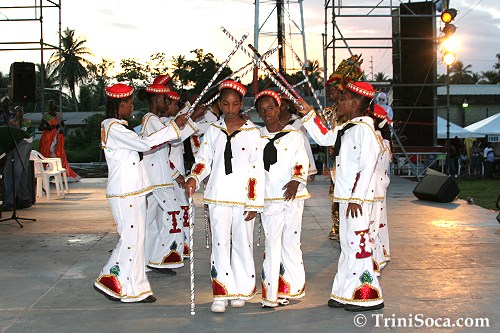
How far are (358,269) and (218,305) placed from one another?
123 centimetres

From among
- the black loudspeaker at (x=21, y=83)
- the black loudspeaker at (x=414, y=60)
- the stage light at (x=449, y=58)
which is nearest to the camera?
the black loudspeaker at (x=21, y=83)

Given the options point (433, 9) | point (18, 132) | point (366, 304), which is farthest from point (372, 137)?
point (433, 9)

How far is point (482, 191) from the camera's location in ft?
64.4

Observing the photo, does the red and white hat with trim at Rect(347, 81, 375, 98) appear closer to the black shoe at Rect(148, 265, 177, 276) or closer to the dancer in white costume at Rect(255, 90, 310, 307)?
the dancer in white costume at Rect(255, 90, 310, 307)

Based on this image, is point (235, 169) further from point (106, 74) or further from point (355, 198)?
point (106, 74)

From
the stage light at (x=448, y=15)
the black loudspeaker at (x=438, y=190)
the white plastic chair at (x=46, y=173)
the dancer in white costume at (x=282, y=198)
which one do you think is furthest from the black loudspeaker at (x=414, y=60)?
the dancer in white costume at (x=282, y=198)

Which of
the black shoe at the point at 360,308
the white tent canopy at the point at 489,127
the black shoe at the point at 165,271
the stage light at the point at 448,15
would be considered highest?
the stage light at the point at 448,15

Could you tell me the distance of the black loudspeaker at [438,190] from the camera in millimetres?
13969

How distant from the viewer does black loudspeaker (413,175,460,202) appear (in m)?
14.0

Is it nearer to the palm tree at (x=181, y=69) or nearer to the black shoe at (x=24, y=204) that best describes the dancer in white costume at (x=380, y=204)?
the black shoe at (x=24, y=204)

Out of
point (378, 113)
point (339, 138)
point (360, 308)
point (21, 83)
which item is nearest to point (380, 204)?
point (378, 113)

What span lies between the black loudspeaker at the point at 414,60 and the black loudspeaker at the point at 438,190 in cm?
593

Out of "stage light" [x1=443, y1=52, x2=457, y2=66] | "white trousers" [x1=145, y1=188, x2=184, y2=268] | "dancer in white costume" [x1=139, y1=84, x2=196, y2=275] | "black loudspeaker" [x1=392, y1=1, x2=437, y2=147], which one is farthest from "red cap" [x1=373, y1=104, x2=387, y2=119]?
"black loudspeaker" [x1=392, y1=1, x2=437, y2=147]

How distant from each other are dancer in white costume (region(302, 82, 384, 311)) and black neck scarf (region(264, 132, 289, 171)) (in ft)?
0.95
